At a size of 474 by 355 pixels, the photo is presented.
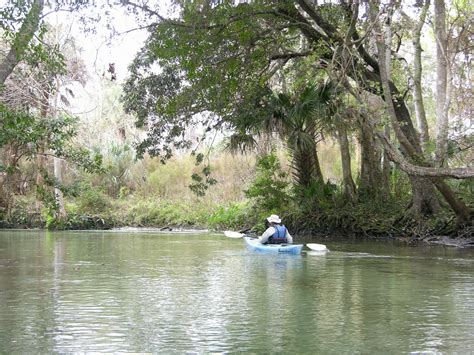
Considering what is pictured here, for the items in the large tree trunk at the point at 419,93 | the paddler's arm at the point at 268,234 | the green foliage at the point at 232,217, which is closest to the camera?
the paddler's arm at the point at 268,234

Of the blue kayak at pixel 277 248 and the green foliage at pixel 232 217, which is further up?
the green foliage at pixel 232 217

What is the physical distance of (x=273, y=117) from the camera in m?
19.7

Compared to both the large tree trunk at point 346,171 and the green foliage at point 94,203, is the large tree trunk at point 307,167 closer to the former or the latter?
the large tree trunk at point 346,171

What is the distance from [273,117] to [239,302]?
37.2ft

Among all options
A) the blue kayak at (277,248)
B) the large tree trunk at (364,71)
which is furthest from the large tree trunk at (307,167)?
the blue kayak at (277,248)

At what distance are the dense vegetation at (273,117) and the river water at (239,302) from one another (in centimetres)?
240

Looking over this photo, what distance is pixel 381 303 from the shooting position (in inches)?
345

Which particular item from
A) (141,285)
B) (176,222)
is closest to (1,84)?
(141,285)

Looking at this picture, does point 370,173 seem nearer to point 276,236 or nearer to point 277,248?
point 276,236

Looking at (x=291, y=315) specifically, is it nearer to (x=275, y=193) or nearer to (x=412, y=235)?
(x=412, y=235)

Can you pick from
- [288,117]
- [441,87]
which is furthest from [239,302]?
[288,117]

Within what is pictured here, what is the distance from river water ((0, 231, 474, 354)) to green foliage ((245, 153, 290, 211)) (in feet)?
18.9

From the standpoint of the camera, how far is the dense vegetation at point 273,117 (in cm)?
1411

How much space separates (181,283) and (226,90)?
625 centimetres
